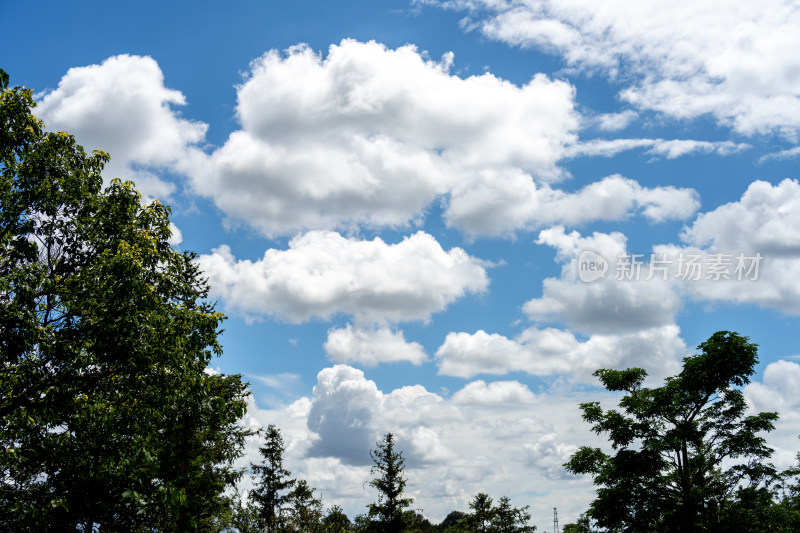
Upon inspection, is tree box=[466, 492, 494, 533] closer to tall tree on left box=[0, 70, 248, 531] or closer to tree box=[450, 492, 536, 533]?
tree box=[450, 492, 536, 533]

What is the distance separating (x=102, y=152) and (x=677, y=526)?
31461 millimetres

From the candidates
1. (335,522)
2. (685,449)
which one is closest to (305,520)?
(335,522)

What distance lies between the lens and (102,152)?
57.5 ft

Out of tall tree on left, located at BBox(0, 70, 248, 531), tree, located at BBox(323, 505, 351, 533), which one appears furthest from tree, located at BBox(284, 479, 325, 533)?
tall tree on left, located at BBox(0, 70, 248, 531)

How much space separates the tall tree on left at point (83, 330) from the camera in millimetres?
14148

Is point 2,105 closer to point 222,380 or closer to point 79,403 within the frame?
point 79,403

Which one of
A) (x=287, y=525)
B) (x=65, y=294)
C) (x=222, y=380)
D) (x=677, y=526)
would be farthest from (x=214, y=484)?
(x=677, y=526)

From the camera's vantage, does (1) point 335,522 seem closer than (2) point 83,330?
No

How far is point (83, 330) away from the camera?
1476 cm

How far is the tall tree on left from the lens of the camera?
14.1 meters

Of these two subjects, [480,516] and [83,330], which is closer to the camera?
[83,330]

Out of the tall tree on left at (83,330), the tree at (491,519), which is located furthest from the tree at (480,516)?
the tall tree on left at (83,330)

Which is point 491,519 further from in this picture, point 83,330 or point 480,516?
point 83,330

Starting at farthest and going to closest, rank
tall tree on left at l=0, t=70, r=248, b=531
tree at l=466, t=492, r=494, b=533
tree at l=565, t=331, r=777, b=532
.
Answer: tree at l=466, t=492, r=494, b=533, tree at l=565, t=331, r=777, b=532, tall tree on left at l=0, t=70, r=248, b=531
